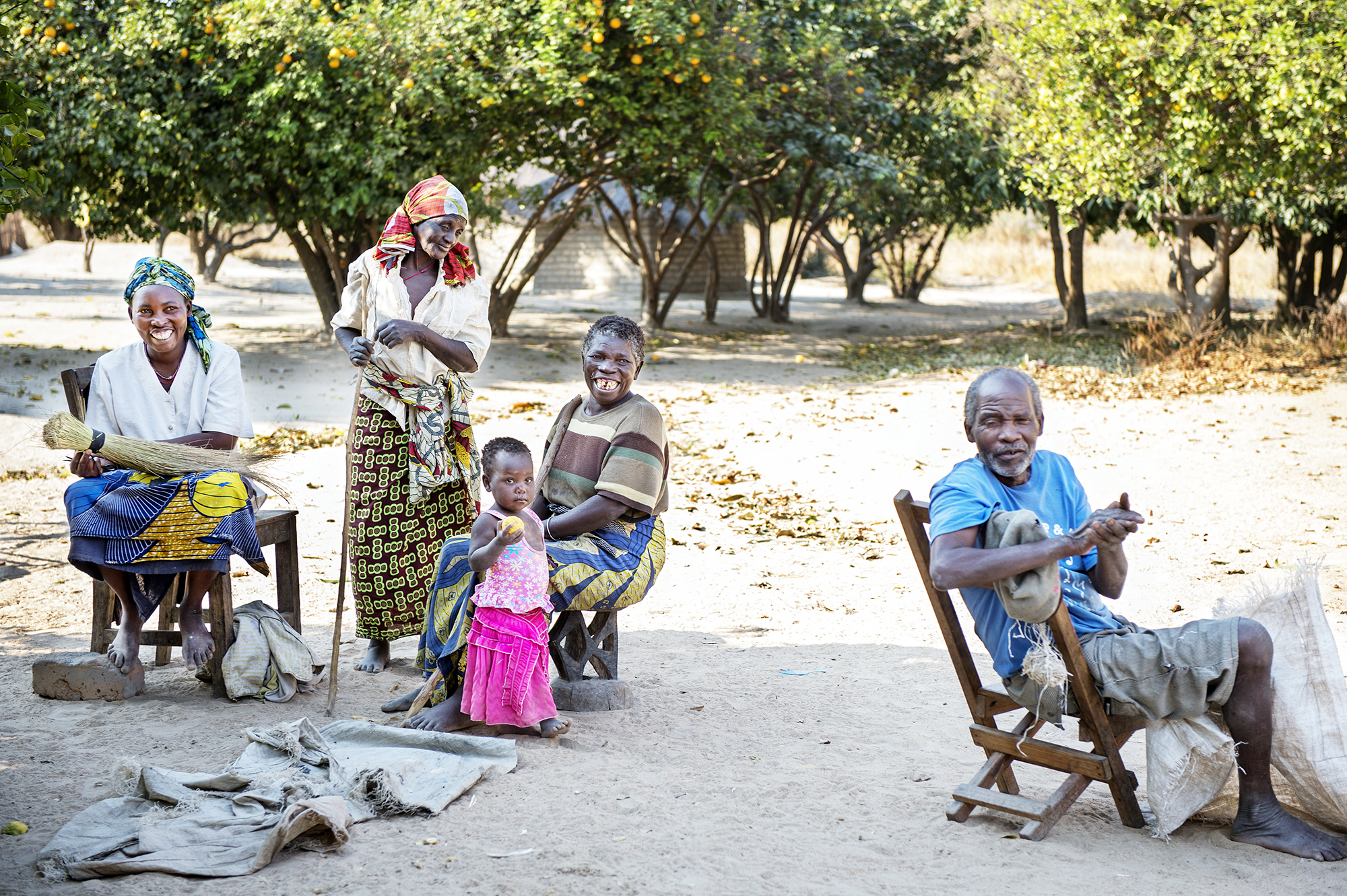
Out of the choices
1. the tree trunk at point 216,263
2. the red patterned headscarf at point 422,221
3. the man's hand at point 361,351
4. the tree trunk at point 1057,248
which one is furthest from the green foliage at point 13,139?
the tree trunk at point 216,263

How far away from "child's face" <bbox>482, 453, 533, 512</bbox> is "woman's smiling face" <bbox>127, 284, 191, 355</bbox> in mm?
1487

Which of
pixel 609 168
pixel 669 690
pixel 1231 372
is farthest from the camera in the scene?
pixel 609 168

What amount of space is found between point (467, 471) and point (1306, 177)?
12.0 metres

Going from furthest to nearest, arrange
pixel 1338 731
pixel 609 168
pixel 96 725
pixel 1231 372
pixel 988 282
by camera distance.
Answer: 1. pixel 988 282
2. pixel 609 168
3. pixel 1231 372
4. pixel 96 725
5. pixel 1338 731

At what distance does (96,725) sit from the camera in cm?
386

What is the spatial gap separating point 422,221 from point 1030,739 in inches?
111

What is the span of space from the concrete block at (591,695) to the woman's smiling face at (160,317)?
1947mm

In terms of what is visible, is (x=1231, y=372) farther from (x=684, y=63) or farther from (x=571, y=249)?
(x=571, y=249)

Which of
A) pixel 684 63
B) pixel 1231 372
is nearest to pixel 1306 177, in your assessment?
pixel 1231 372

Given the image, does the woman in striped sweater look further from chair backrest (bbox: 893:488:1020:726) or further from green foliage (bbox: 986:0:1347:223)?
green foliage (bbox: 986:0:1347:223)

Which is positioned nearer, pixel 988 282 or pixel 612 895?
pixel 612 895

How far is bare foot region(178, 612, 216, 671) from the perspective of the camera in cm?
408

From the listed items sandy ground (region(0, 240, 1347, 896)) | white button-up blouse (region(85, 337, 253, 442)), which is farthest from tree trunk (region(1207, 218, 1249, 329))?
white button-up blouse (region(85, 337, 253, 442))

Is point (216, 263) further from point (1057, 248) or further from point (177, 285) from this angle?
point (177, 285)
